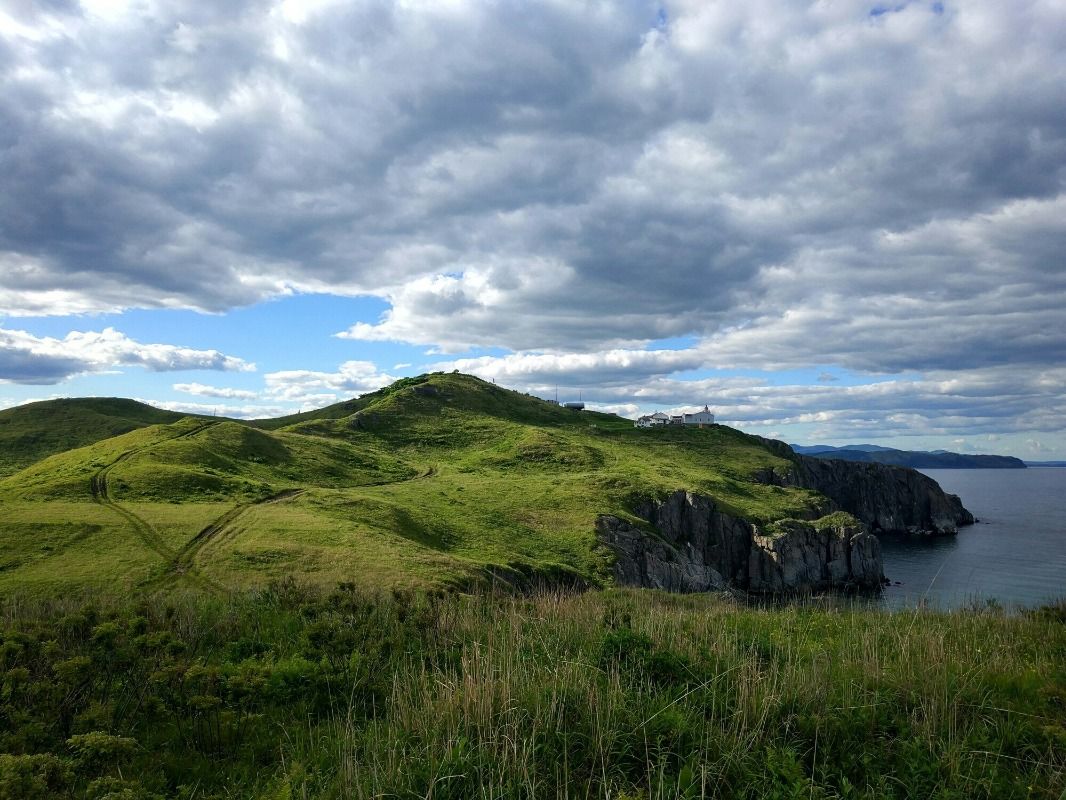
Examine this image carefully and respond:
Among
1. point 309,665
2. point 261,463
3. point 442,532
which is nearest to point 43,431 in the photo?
point 261,463

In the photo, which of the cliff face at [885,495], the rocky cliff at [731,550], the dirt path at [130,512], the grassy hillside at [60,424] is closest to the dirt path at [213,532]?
the dirt path at [130,512]

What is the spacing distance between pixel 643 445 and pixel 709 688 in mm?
139840

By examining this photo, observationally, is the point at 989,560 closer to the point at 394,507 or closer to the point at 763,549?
the point at 763,549

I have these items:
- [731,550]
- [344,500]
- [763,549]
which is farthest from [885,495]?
[344,500]

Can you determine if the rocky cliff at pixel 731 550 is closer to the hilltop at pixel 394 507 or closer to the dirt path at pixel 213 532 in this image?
the hilltop at pixel 394 507

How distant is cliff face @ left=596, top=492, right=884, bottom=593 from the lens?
82.8 metres

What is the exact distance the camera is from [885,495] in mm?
160625

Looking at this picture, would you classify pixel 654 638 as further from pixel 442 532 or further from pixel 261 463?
pixel 261 463

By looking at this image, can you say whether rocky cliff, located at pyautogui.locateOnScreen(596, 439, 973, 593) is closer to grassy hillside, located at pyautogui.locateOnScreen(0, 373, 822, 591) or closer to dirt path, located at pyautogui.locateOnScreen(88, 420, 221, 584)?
grassy hillside, located at pyautogui.locateOnScreen(0, 373, 822, 591)

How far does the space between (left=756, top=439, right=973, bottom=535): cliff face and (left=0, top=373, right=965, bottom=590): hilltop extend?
8.66 feet

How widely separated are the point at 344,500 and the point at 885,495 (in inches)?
5817

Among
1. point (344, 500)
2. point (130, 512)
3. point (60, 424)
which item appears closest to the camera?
point (130, 512)

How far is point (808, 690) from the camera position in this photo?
9734 millimetres

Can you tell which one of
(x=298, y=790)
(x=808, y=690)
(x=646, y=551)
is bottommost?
(x=646, y=551)
